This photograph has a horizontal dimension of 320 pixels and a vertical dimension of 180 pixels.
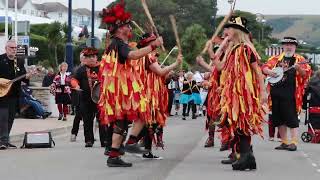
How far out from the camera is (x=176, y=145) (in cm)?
1412

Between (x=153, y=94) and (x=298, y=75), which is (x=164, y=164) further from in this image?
(x=298, y=75)

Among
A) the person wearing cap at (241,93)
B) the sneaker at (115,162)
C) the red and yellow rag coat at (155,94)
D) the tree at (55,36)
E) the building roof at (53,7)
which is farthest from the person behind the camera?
the building roof at (53,7)

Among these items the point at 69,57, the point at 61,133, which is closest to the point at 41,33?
the point at 69,57

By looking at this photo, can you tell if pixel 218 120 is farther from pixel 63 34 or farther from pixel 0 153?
pixel 63 34

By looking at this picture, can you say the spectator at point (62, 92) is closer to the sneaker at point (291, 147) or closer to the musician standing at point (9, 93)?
the musician standing at point (9, 93)

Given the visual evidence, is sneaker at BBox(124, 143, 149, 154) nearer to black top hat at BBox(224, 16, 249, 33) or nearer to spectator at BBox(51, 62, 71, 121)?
black top hat at BBox(224, 16, 249, 33)

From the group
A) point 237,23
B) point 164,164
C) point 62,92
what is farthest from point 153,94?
point 62,92

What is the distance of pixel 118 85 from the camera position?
10.0m

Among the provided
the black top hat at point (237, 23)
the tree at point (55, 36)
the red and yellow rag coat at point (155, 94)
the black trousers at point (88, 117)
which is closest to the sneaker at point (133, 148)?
the red and yellow rag coat at point (155, 94)

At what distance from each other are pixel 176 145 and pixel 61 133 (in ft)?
16.0

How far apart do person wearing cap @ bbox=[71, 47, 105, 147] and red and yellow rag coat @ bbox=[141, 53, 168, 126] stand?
2457 mm

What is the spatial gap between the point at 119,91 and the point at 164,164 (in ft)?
4.49

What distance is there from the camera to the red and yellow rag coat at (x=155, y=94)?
430 inches

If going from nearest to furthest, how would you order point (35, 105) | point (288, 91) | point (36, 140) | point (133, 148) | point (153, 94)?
point (133, 148)
point (153, 94)
point (288, 91)
point (36, 140)
point (35, 105)
